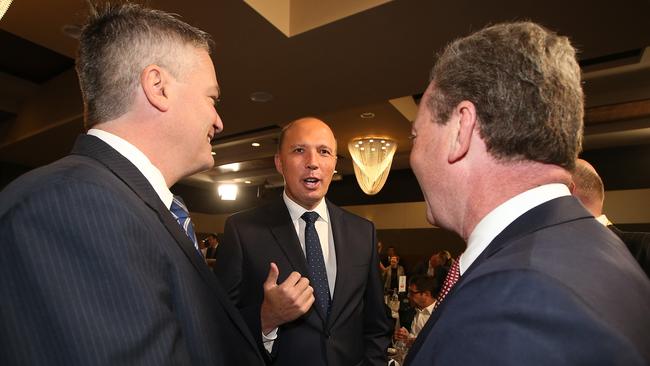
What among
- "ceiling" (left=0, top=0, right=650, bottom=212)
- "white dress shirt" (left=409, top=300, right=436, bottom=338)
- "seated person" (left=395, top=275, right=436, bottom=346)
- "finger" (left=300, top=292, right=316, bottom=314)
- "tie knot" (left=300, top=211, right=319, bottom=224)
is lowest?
"white dress shirt" (left=409, top=300, right=436, bottom=338)

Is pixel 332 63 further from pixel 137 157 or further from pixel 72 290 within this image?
pixel 72 290

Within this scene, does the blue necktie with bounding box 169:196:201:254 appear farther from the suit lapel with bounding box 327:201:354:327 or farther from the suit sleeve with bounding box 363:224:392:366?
the suit sleeve with bounding box 363:224:392:366

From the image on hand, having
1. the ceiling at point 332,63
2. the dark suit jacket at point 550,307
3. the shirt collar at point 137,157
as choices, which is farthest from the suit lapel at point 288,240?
the ceiling at point 332,63

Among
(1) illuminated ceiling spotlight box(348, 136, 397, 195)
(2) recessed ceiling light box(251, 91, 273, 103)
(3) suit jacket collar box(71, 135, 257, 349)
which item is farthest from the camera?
(1) illuminated ceiling spotlight box(348, 136, 397, 195)

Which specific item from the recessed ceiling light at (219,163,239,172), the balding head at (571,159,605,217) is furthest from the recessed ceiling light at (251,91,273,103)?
the recessed ceiling light at (219,163,239,172)

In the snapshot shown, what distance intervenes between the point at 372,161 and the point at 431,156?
17.4ft

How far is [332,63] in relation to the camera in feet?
13.1

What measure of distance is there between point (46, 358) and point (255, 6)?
296 centimetres

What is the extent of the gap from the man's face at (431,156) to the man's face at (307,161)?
1.03 meters

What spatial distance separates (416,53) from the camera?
12.3ft

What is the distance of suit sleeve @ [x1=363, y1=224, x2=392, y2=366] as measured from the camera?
1.93 metres

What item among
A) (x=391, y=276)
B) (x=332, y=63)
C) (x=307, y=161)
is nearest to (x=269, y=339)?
(x=307, y=161)

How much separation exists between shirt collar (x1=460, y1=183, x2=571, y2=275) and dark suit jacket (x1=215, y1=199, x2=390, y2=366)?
0.98m

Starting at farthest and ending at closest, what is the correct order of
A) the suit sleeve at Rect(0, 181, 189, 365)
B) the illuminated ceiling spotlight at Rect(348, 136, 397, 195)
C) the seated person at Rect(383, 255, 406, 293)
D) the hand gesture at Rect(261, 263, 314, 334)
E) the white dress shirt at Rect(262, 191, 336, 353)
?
the seated person at Rect(383, 255, 406, 293) < the illuminated ceiling spotlight at Rect(348, 136, 397, 195) < the white dress shirt at Rect(262, 191, 336, 353) < the hand gesture at Rect(261, 263, 314, 334) < the suit sleeve at Rect(0, 181, 189, 365)
